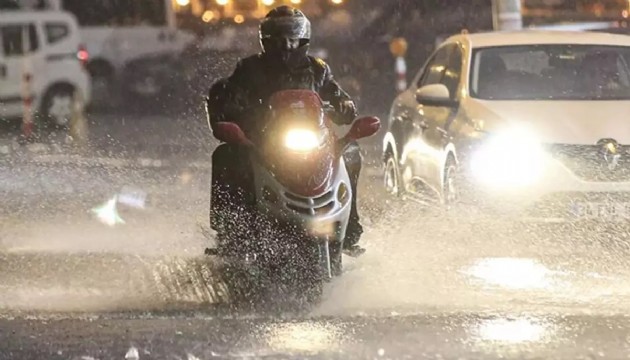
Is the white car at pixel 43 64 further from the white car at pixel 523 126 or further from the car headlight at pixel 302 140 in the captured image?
the car headlight at pixel 302 140

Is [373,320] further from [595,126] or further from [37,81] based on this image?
[37,81]

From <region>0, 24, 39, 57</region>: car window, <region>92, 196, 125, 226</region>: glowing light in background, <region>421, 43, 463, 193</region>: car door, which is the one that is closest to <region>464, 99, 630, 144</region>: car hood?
<region>421, 43, 463, 193</region>: car door

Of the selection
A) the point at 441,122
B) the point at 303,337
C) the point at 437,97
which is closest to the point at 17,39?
the point at 441,122

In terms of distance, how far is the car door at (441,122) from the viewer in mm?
9688

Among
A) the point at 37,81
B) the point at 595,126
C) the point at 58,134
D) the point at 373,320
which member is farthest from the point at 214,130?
the point at 37,81

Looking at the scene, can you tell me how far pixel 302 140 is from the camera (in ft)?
22.1

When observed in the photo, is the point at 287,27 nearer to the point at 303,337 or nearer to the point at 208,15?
the point at 303,337

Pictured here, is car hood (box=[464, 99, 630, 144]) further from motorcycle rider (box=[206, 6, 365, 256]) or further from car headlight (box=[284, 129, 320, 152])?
car headlight (box=[284, 129, 320, 152])

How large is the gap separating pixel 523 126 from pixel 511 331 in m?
2.82

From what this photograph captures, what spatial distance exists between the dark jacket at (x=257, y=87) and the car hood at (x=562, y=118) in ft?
6.05

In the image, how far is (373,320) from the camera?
6508 mm

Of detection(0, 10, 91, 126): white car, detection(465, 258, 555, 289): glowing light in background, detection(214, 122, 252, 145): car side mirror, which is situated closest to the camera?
detection(214, 122, 252, 145): car side mirror

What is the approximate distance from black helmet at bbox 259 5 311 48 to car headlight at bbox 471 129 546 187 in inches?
80.1

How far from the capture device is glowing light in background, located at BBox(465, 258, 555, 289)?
762 centimetres
